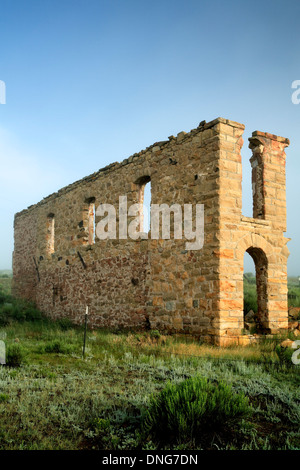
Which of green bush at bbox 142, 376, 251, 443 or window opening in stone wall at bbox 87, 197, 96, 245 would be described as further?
window opening in stone wall at bbox 87, 197, 96, 245

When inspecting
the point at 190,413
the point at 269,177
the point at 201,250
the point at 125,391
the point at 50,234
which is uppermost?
the point at 269,177

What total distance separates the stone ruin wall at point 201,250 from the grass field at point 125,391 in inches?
38.4

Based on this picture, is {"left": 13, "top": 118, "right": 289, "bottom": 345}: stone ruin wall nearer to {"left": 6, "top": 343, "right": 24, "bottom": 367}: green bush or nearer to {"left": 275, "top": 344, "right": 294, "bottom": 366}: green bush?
{"left": 275, "top": 344, "right": 294, "bottom": 366}: green bush

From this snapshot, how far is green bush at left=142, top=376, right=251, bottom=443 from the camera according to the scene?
410 centimetres

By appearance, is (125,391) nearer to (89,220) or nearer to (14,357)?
(14,357)

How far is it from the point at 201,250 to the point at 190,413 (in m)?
5.66

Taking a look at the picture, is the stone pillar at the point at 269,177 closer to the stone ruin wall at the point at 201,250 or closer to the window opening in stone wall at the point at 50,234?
the stone ruin wall at the point at 201,250

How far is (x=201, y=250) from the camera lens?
9586mm

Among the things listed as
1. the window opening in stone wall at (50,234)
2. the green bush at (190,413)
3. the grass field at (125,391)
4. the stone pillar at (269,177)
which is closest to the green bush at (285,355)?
the grass field at (125,391)

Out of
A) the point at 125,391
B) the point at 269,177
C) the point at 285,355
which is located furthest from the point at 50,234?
the point at 125,391

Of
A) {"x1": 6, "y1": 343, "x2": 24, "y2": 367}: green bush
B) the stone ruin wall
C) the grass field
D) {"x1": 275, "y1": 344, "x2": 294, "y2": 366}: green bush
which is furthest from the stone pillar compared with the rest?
{"x1": 6, "y1": 343, "x2": 24, "y2": 367}: green bush

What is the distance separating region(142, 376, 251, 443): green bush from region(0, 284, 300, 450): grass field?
52mm

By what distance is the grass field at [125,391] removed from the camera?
13.2ft

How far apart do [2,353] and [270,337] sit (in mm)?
5927
